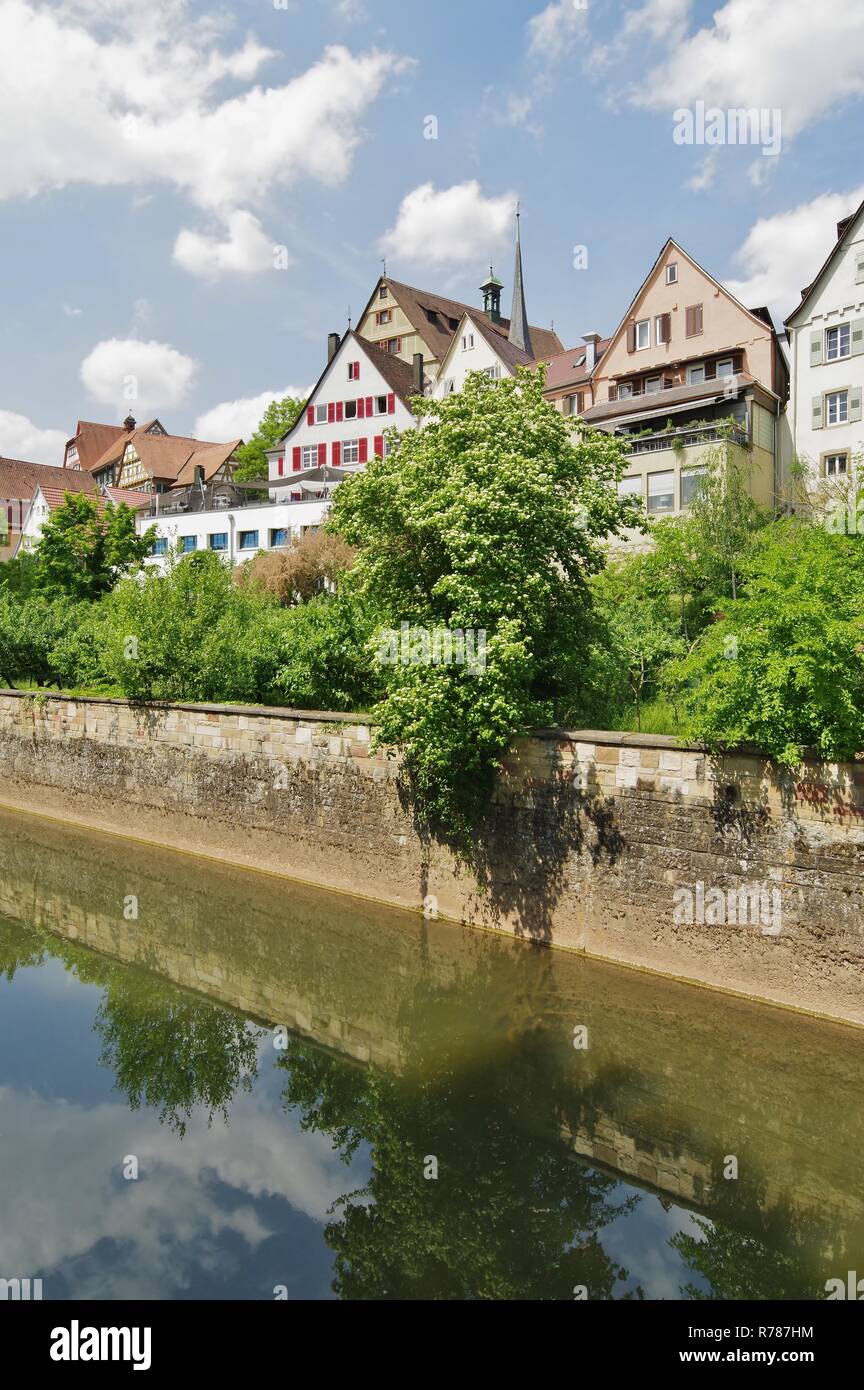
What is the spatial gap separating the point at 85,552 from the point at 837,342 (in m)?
25.3

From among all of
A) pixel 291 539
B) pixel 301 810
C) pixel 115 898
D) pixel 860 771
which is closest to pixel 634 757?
pixel 860 771

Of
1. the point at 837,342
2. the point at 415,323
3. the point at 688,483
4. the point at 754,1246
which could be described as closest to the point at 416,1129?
the point at 754,1246

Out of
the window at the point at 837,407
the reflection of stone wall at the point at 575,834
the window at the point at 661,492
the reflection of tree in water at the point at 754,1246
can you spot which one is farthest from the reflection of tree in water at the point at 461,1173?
the window at the point at 837,407

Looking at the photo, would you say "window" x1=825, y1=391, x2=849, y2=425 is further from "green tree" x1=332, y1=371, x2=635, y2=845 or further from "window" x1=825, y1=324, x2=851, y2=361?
"green tree" x1=332, y1=371, x2=635, y2=845

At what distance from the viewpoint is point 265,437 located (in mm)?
58750

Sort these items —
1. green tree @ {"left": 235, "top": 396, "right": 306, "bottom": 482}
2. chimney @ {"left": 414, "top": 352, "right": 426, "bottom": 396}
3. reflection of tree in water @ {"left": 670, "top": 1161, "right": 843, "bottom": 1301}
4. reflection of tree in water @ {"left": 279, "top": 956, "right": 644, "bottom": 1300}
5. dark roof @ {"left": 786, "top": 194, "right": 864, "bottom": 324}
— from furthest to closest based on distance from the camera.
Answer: green tree @ {"left": 235, "top": 396, "right": 306, "bottom": 482}
chimney @ {"left": 414, "top": 352, "right": 426, "bottom": 396}
dark roof @ {"left": 786, "top": 194, "right": 864, "bottom": 324}
reflection of tree in water @ {"left": 279, "top": 956, "right": 644, "bottom": 1300}
reflection of tree in water @ {"left": 670, "top": 1161, "right": 843, "bottom": 1301}

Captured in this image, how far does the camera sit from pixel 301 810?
15.3 m

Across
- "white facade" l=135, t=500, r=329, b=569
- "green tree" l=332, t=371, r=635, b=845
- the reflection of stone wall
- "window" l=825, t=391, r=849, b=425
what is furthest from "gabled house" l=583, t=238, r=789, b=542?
the reflection of stone wall

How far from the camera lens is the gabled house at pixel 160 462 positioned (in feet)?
216

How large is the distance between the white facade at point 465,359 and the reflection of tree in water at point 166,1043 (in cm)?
3278

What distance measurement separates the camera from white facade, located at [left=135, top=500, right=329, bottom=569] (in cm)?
3766

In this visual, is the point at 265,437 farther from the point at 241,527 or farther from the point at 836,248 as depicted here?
the point at 836,248

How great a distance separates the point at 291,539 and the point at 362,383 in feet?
40.5

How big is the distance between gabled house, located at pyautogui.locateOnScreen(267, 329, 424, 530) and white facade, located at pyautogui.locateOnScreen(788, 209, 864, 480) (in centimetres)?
1715
